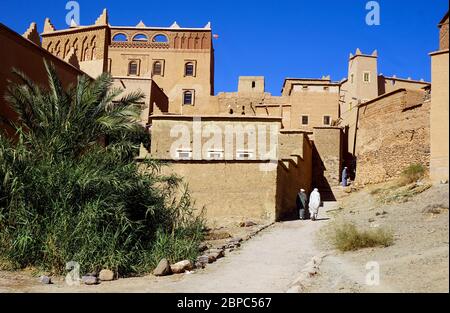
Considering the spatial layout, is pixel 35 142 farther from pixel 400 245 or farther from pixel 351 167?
pixel 351 167

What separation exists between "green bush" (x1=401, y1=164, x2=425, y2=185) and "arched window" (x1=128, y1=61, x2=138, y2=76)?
3066 centimetres

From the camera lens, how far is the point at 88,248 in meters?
11.8

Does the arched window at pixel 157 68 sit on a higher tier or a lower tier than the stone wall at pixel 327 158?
higher

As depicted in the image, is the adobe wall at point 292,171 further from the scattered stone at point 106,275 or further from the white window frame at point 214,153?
the scattered stone at point 106,275

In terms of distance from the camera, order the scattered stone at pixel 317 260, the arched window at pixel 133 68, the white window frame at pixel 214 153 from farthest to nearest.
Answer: the arched window at pixel 133 68 → the white window frame at pixel 214 153 → the scattered stone at pixel 317 260

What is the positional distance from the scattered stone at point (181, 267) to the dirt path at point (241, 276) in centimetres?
36

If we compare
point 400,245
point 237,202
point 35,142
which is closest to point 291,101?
point 237,202

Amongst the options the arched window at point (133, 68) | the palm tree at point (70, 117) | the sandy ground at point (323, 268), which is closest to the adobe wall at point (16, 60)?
the palm tree at point (70, 117)

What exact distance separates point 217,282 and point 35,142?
7209 mm

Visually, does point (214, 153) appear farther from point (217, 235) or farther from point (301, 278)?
point (301, 278)

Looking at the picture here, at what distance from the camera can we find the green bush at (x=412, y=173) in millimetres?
23656

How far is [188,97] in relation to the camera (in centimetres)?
4734

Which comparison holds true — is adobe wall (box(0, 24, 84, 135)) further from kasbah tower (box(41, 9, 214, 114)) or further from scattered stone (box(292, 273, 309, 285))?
kasbah tower (box(41, 9, 214, 114))

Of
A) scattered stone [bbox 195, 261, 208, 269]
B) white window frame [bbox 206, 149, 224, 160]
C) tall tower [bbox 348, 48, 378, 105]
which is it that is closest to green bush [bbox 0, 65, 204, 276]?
scattered stone [bbox 195, 261, 208, 269]
